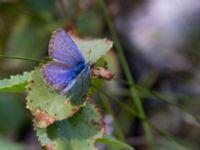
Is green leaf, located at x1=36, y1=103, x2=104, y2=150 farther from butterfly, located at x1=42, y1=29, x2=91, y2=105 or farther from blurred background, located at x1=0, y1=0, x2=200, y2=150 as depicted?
blurred background, located at x1=0, y1=0, x2=200, y2=150

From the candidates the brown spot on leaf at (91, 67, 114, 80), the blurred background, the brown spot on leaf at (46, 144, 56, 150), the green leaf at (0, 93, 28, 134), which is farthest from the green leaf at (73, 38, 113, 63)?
the green leaf at (0, 93, 28, 134)

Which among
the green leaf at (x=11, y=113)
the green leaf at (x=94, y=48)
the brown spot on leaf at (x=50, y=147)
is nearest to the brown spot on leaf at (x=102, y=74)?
the green leaf at (x=94, y=48)

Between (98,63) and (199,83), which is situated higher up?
(98,63)

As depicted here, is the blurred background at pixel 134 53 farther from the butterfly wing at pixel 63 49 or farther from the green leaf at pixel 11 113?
the butterfly wing at pixel 63 49

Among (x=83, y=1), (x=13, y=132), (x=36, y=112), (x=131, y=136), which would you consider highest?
(x=83, y=1)

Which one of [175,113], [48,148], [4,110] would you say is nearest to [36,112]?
[48,148]

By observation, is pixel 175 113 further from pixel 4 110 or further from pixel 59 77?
pixel 59 77
